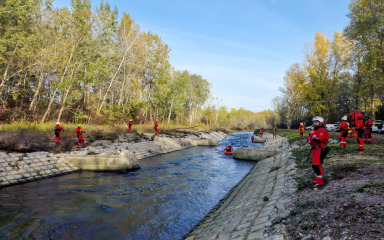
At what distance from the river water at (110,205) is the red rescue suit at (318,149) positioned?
4646mm

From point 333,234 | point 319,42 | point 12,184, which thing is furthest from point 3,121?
point 319,42

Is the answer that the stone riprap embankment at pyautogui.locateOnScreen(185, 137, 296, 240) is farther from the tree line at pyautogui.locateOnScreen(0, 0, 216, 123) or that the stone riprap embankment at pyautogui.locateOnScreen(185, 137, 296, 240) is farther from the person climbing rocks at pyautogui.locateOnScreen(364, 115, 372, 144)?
the tree line at pyautogui.locateOnScreen(0, 0, 216, 123)

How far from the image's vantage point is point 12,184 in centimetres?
1087

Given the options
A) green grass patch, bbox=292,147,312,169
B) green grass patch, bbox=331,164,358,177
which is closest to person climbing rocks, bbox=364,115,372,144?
green grass patch, bbox=292,147,312,169

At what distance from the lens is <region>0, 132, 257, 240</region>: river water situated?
6.80 m

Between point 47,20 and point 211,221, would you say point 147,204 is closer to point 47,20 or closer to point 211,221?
point 211,221

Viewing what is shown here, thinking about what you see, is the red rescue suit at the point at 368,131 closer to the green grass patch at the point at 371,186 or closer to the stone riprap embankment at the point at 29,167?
the green grass patch at the point at 371,186

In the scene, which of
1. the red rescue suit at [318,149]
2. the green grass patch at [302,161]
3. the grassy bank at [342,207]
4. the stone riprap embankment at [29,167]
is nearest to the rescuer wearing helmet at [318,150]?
the red rescue suit at [318,149]

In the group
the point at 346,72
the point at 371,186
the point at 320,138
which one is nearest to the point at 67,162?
the point at 320,138

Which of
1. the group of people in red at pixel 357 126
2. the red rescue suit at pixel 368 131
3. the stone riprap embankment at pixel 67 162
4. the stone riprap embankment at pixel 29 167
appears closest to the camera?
the stone riprap embankment at pixel 29 167

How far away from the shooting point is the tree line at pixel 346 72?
2430 cm

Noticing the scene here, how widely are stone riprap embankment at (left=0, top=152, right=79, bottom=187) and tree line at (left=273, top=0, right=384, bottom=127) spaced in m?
32.6

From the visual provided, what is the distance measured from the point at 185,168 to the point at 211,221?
31.3ft

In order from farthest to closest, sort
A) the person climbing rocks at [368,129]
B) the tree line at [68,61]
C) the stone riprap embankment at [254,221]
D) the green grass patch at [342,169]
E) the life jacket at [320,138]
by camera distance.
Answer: the tree line at [68,61], the person climbing rocks at [368,129], the green grass patch at [342,169], the life jacket at [320,138], the stone riprap embankment at [254,221]
